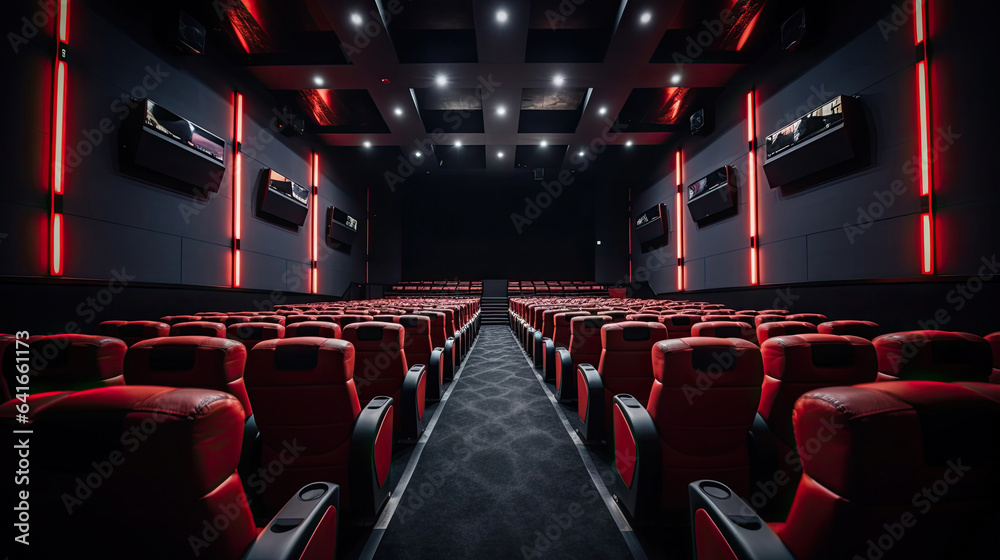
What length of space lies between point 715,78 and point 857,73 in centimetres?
290

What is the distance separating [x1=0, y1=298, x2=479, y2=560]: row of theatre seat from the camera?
0.64m

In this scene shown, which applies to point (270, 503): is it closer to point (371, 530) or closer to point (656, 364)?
point (371, 530)

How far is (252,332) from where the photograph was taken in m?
2.34

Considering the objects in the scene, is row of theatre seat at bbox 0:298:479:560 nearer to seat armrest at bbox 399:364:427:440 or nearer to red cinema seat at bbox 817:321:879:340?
seat armrest at bbox 399:364:427:440

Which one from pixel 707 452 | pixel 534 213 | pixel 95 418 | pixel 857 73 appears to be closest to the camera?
pixel 95 418

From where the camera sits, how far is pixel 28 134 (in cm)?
374

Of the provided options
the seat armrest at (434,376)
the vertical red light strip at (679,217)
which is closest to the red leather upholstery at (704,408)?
the seat armrest at (434,376)

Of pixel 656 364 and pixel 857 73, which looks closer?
pixel 656 364

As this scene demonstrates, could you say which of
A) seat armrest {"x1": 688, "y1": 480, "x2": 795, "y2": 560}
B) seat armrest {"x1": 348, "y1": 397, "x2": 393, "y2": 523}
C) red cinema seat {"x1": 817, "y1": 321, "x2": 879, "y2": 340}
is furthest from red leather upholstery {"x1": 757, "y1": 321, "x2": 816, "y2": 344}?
seat armrest {"x1": 348, "y1": 397, "x2": 393, "y2": 523}

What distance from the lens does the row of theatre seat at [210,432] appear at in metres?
0.64

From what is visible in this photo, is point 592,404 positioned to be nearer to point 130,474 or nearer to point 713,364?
point 713,364

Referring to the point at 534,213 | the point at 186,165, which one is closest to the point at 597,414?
the point at 186,165

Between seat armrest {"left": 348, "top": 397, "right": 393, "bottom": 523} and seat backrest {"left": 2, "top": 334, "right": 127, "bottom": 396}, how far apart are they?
37.6 inches

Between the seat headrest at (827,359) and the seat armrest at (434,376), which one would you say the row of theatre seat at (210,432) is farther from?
the seat headrest at (827,359)
